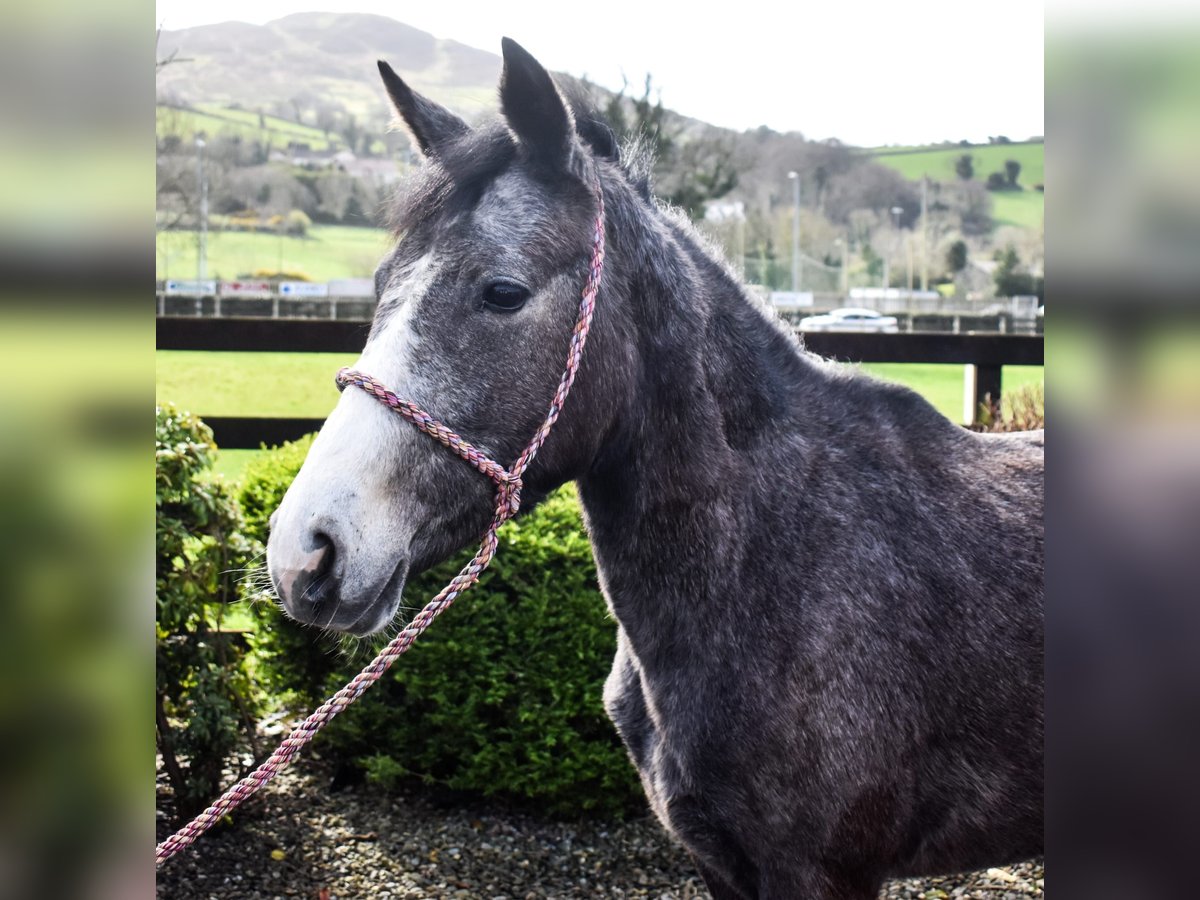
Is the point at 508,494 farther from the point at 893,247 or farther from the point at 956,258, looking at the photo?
the point at 893,247

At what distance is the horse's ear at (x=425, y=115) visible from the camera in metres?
1.83

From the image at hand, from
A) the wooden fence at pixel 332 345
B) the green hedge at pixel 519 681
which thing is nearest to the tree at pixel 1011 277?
the wooden fence at pixel 332 345

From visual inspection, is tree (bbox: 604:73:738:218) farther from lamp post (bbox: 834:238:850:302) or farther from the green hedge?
lamp post (bbox: 834:238:850:302)

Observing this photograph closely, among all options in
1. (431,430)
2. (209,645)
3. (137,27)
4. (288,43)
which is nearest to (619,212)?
(431,430)

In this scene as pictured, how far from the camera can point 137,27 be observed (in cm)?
61

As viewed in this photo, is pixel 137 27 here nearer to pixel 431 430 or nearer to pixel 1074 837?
pixel 1074 837

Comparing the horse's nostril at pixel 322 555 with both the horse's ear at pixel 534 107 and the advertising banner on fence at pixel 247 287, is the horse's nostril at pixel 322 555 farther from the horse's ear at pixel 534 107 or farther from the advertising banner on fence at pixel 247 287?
the advertising banner on fence at pixel 247 287

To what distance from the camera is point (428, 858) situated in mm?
3594

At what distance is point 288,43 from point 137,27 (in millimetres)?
51213

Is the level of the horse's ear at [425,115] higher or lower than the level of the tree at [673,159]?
lower

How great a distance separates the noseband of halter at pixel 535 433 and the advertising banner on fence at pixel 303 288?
3299 centimetres

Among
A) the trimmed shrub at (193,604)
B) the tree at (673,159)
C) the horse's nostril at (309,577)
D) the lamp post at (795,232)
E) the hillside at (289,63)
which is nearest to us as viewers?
the horse's nostril at (309,577)

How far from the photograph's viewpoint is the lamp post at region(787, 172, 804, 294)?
38.5 m

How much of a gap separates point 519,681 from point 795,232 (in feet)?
124
